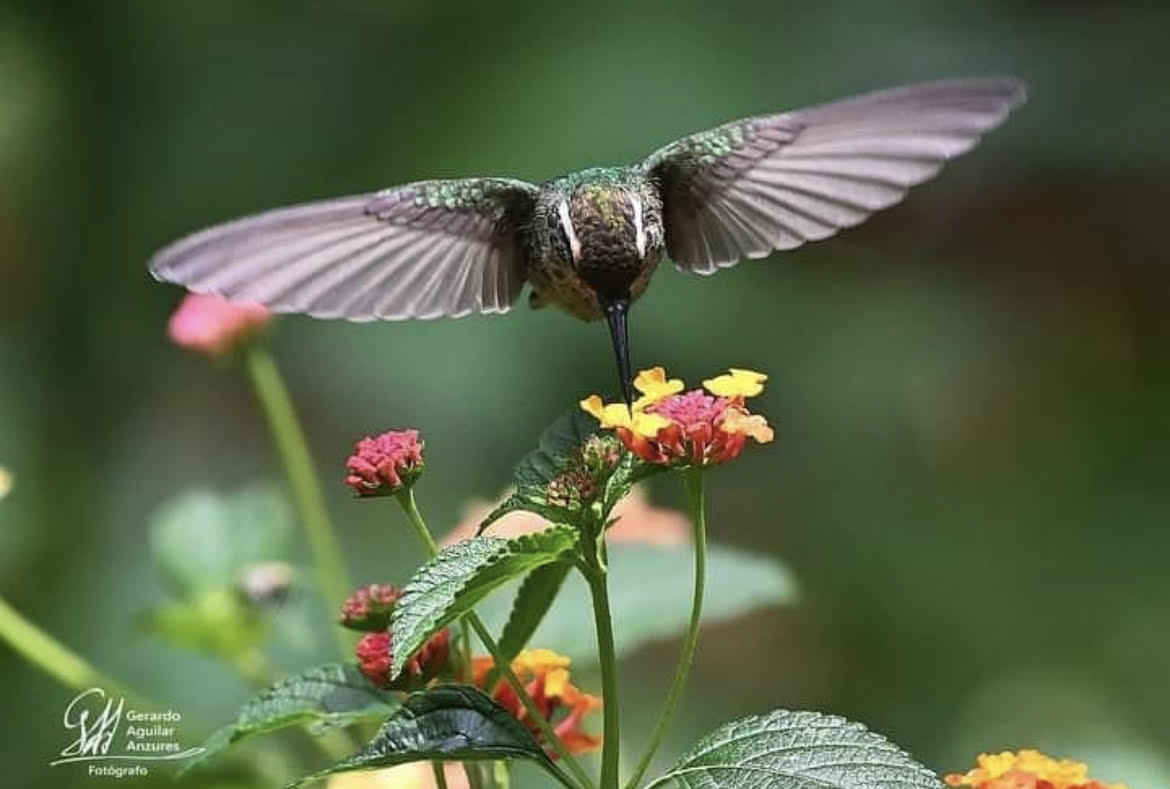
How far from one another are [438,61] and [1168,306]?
1.38 metres

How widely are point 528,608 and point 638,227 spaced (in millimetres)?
269

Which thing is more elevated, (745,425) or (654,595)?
(745,425)

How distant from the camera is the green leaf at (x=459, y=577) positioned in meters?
0.73

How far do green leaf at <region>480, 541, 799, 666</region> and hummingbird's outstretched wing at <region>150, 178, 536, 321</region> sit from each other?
330 millimetres

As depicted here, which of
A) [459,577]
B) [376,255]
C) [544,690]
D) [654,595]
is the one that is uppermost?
[376,255]

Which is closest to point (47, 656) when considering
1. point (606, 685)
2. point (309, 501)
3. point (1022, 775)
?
point (309, 501)

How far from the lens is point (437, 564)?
769 millimetres

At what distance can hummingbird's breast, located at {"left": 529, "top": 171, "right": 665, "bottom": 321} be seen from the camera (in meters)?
1.03

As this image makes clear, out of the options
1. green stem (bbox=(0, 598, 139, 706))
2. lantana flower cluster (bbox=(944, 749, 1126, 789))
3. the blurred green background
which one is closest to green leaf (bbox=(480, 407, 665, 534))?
lantana flower cluster (bbox=(944, 749, 1126, 789))

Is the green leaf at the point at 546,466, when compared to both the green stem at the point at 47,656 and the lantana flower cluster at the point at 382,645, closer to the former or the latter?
the lantana flower cluster at the point at 382,645

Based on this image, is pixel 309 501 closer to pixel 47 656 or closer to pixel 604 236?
pixel 47 656

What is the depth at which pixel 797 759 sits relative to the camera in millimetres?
795

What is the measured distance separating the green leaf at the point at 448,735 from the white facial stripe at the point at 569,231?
A: 1.07ft
